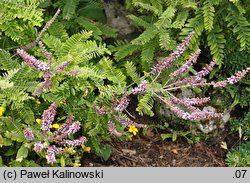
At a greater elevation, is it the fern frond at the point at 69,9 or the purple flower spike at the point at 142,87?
the fern frond at the point at 69,9

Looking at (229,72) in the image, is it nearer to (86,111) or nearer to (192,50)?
(192,50)

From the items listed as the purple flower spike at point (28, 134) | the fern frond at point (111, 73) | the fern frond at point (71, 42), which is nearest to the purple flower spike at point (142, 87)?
the fern frond at point (111, 73)

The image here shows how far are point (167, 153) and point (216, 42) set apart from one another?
122cm

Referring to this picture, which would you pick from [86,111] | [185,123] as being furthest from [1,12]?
[185,123]

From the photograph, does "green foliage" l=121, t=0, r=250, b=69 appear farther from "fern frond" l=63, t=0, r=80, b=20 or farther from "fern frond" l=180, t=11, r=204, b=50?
"fern frond" l=63, t=0, r=80, b=20

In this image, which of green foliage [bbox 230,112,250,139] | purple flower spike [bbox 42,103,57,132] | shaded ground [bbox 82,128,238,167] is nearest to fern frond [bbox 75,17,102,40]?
shaded ground [bbox 82,128,238,167]

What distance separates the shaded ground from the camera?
453cm

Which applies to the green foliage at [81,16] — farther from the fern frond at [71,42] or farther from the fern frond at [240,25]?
the fern frond at [240,25]

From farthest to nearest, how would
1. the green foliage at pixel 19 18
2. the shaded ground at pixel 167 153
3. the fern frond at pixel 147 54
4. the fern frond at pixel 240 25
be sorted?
the shaded ground at pixel 167 153 < the fern frond at pixel 147 54 < the fern frond at pixel 240 25 < the green foliage at pixel 19 18

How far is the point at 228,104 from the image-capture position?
191 inches

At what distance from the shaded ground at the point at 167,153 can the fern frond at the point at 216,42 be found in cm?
98

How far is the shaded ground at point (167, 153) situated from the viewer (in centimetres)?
453

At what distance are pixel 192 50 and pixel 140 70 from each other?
23.0 inches
